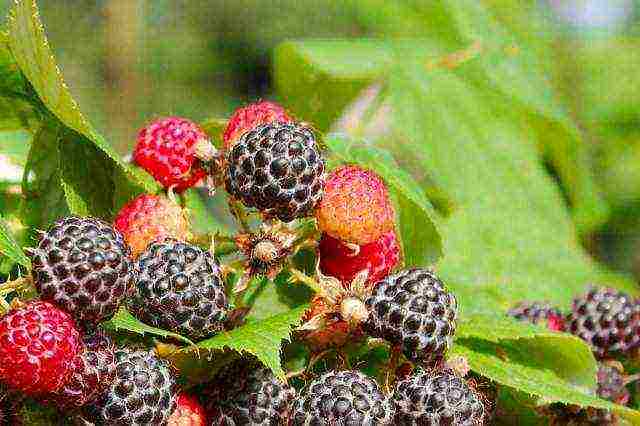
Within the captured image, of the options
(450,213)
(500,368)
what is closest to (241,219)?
(500,368)

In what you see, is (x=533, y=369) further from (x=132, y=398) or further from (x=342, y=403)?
(x=132, y=398)

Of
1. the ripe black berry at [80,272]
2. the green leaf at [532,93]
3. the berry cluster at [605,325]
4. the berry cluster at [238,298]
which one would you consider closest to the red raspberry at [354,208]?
the berry cluster at [238,298]

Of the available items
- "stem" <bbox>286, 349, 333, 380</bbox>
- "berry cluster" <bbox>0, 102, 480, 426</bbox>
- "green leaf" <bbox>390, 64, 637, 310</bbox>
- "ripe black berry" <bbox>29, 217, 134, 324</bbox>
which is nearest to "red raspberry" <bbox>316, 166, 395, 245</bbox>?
"berry cluster" <bbox>0, 102, 480, 426</bbox>

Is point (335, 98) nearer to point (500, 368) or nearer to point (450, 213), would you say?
point (450, 213)

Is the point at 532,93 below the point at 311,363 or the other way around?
below

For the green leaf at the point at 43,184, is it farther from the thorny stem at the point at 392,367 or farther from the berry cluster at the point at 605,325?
the berry cluster at the point at 605,325

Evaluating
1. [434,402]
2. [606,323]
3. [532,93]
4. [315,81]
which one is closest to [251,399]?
[434,402]

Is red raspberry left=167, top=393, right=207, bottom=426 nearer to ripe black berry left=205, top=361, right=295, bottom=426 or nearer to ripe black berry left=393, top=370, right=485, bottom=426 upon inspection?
ripe black berry left=205, top=361, right=295, bottom=426
